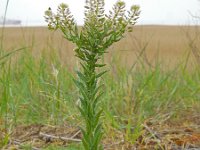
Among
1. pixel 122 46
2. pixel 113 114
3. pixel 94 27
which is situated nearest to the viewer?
pixel 94 27

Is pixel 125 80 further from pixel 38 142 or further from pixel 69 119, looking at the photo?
pixel 38 142

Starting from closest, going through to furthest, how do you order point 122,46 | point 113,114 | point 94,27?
point 94,27
point 113,114
point 122,46

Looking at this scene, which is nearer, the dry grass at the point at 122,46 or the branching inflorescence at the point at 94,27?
the branching inflorescence at the point at 94,27

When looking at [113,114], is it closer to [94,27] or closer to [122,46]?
[94,27]

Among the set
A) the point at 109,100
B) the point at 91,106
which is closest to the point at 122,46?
the point at 109,100

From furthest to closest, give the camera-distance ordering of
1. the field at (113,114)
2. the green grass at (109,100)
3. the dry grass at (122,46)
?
the dry grass at (122,46) < the green grass at (109,100) < the field at (113,114)

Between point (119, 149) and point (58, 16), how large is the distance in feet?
3.02

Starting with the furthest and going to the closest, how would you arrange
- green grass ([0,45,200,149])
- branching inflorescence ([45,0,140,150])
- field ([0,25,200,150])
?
green grass ([0,45,200,149]) → field ([0,25,200,150]) → branching inflorescence ([45,0,140,150])

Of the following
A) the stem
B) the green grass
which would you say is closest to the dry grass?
the green grass

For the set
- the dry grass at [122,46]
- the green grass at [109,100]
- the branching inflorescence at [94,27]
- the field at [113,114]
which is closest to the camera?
the branching inflorescence at [94,27]

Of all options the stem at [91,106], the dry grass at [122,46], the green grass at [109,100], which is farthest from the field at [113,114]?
the stem at [91,106]

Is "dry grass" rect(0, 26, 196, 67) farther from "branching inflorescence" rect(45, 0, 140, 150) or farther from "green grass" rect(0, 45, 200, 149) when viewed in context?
"branching inflorescence" rect(45, 0, 140, 150)

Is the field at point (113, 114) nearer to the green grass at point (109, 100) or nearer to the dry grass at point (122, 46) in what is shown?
the green grass at point (109, 100)

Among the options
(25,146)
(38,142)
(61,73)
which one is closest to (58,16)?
(25,146)
